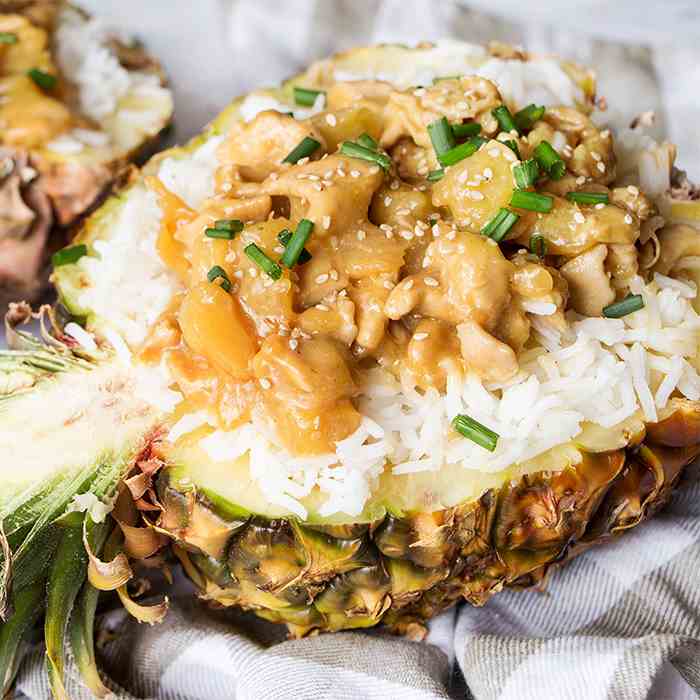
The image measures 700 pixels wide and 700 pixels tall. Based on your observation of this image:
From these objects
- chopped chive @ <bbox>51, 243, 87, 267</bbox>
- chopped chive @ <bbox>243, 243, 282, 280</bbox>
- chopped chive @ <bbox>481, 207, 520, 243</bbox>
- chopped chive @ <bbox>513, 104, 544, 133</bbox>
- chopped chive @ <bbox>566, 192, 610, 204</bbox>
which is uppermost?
chopped chive @ <bbox>513, 104, 544, 133</bbox>

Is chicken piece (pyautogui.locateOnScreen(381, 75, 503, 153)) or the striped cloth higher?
chicken piece (pyautogui.locateOnScreen(381, 75, 503, 153))

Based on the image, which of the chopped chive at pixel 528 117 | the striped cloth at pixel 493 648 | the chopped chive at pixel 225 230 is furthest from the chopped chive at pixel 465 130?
the striped cloth at pixel 493 648

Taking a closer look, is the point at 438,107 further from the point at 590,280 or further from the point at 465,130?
the point at 590,280

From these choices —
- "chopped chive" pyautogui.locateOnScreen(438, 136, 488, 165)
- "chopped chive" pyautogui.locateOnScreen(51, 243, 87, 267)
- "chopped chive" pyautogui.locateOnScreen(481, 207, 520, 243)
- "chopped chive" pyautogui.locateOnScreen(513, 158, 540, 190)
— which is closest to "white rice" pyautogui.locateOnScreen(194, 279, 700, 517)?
"chopped chive" pyautogui.locateOnScreen(481, 207, 520, 243)

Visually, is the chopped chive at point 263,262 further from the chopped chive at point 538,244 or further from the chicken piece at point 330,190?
the chopped chive at point 538,244

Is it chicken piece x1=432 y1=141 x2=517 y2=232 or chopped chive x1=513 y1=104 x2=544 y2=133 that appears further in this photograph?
chopped chive x1=513 y1=104 x2=544 y2=133

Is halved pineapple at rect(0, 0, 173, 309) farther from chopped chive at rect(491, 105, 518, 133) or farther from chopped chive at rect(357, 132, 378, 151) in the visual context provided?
chopped chive at rect(491, 105, 518, 133)

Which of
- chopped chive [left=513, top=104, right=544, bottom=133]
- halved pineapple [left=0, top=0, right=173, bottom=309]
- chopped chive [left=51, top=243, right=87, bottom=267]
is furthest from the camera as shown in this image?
halved pineapple [left=0, top=0, right=173, bottom=309]

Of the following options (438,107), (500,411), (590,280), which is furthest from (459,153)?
(500,411)

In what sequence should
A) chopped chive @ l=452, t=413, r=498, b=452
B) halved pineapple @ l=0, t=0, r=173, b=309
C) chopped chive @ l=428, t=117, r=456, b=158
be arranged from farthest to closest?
1. halved pineapple @ l=0, t=0, r=173, b=309
2. chopped chive @ l=428, t=117, r=456, b=158
3. chopped chive @ l=452, t=413, r=498, b=452
